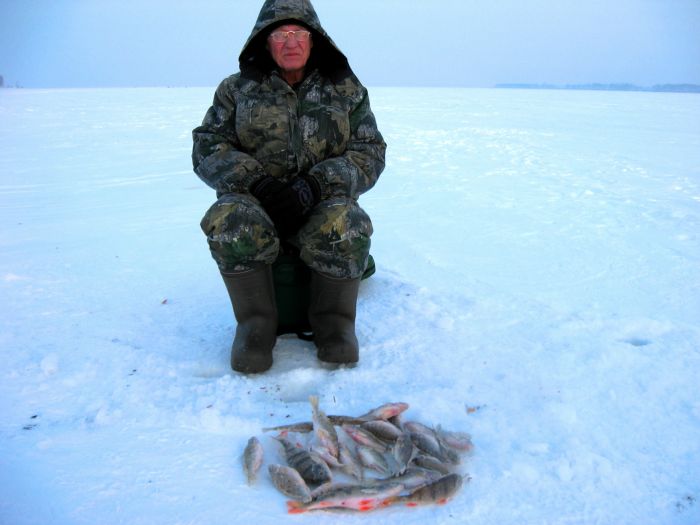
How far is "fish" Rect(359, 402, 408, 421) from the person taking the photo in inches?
91.3

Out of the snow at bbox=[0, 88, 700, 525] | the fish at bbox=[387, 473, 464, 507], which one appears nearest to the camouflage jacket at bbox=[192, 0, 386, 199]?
the snow at bbox=[0, 88, 700, 525]

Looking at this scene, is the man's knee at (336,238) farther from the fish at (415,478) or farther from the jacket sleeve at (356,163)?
the fish at (415,478)

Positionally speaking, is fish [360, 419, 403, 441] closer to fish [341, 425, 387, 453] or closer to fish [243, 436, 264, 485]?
fish [341, 425, 387, 453]

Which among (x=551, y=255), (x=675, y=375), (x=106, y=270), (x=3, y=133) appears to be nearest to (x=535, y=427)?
(x=675, y=375)

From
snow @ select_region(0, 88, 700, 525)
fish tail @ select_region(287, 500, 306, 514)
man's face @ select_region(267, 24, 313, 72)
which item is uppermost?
man's face @ select_region(267, 24, 313, 72)

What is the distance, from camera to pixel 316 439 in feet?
7.21

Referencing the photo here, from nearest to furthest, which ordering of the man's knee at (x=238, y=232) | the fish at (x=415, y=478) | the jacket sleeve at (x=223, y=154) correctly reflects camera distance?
the fish at (x=415, y=478) → the man's knee at (x=238, y=232) → the jacket sleeve at (x=223, y=154)

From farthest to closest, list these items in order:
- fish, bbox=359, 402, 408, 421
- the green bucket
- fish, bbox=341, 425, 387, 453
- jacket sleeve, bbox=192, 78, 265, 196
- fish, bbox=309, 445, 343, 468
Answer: the green bucket < jacket sleeve, bbox=192, 78, 265, 196 < fish, bbox=359, 402, 408, 421 < fish, bbox=341, 425, 387, 453 < fish, bbox=309, 445, 343, 468

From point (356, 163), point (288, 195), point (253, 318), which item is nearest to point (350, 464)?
point (253, 318)

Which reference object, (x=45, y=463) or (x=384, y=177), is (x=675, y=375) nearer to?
(x=45, y=463)

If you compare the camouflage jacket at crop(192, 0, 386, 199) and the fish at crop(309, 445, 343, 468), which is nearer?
the fish at crop(309, 445, 343, 468)

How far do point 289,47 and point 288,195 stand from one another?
780mm

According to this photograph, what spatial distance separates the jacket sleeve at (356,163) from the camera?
9.18 ft

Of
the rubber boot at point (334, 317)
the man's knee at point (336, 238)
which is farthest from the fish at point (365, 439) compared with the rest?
the man's knee at point (336, 238)
